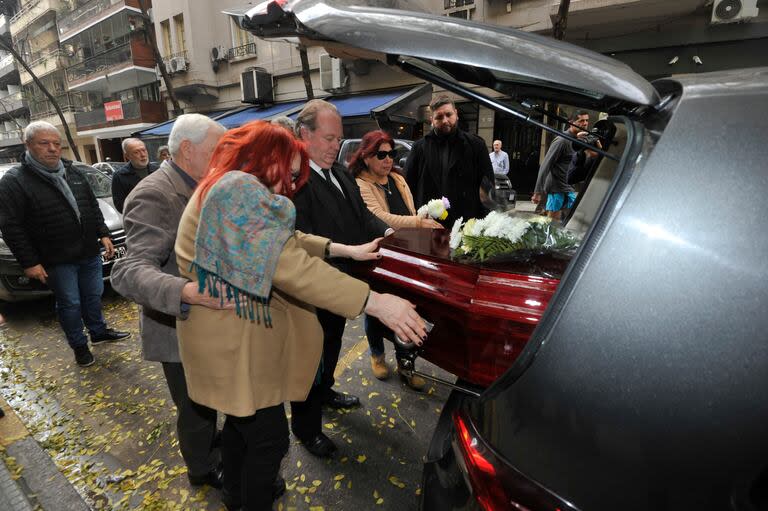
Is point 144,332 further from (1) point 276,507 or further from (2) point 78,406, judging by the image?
(2) point 78,406

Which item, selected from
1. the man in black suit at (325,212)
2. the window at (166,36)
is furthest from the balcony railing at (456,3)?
the window at (166,36)

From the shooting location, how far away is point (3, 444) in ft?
8.97


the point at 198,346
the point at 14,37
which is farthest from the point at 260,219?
the point at 14,37

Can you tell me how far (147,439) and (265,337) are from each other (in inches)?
76.6

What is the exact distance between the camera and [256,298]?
141cm

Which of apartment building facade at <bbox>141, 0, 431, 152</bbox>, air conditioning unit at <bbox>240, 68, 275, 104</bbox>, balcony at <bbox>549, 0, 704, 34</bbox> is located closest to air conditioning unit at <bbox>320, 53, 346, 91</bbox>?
apartment building facade at <bbox>141, 0, 431, 152</bbox>

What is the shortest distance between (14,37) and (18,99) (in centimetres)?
590

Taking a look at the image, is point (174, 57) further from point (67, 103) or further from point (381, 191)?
point (381, 191)

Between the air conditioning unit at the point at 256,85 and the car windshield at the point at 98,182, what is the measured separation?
10962mm

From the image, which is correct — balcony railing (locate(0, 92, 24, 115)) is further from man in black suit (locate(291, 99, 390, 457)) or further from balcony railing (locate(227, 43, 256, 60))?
man in black suit (locate(291, 99, 390, 457))

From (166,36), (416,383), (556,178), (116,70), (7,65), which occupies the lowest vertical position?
(416,383)

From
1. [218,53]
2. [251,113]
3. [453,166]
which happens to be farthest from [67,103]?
[453,166]

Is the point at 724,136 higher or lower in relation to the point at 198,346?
higher

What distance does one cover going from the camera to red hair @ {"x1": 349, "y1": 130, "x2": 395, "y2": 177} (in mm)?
2814
